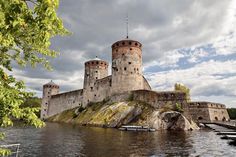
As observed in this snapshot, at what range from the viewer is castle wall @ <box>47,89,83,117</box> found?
64919 millimetres

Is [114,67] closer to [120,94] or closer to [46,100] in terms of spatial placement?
[120,94]

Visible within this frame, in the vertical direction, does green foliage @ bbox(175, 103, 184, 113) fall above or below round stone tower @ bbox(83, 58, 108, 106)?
below

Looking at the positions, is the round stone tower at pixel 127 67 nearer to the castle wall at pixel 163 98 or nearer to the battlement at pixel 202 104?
the castle wall at pixel 163 98

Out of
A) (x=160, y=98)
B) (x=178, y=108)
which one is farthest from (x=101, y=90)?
(x=178, y=108)

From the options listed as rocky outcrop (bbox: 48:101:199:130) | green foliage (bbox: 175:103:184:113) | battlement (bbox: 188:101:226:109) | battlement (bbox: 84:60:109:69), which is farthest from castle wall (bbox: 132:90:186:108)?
battlement (bbox: 84:60:109:69)

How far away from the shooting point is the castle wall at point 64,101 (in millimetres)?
64919

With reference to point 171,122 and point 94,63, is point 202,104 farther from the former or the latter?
point 94,63

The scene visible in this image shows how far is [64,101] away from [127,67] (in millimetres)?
32260

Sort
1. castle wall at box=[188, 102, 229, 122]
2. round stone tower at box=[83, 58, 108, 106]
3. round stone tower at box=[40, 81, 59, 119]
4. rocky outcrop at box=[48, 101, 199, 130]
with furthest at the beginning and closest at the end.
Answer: round stone tower at box=[40, 81, 59, 119] < round stone tower at box=[83, 58, 108, 106] < castle wall at box=[188, 102, 229, 122] < rocky outcrop at box=[48, 101, 199, 130]

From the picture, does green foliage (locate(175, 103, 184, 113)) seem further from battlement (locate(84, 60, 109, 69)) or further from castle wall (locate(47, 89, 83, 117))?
castle wall (locate(47, 89, 83, 117))

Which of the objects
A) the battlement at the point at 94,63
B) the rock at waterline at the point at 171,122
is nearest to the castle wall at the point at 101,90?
the battlement at the point at 94,63

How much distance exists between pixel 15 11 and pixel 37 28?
53 cm

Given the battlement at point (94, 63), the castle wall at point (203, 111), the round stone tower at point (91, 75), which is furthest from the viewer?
the battlement at point (94, 63)

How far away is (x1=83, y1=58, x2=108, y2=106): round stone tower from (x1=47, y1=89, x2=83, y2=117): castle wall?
513cm
